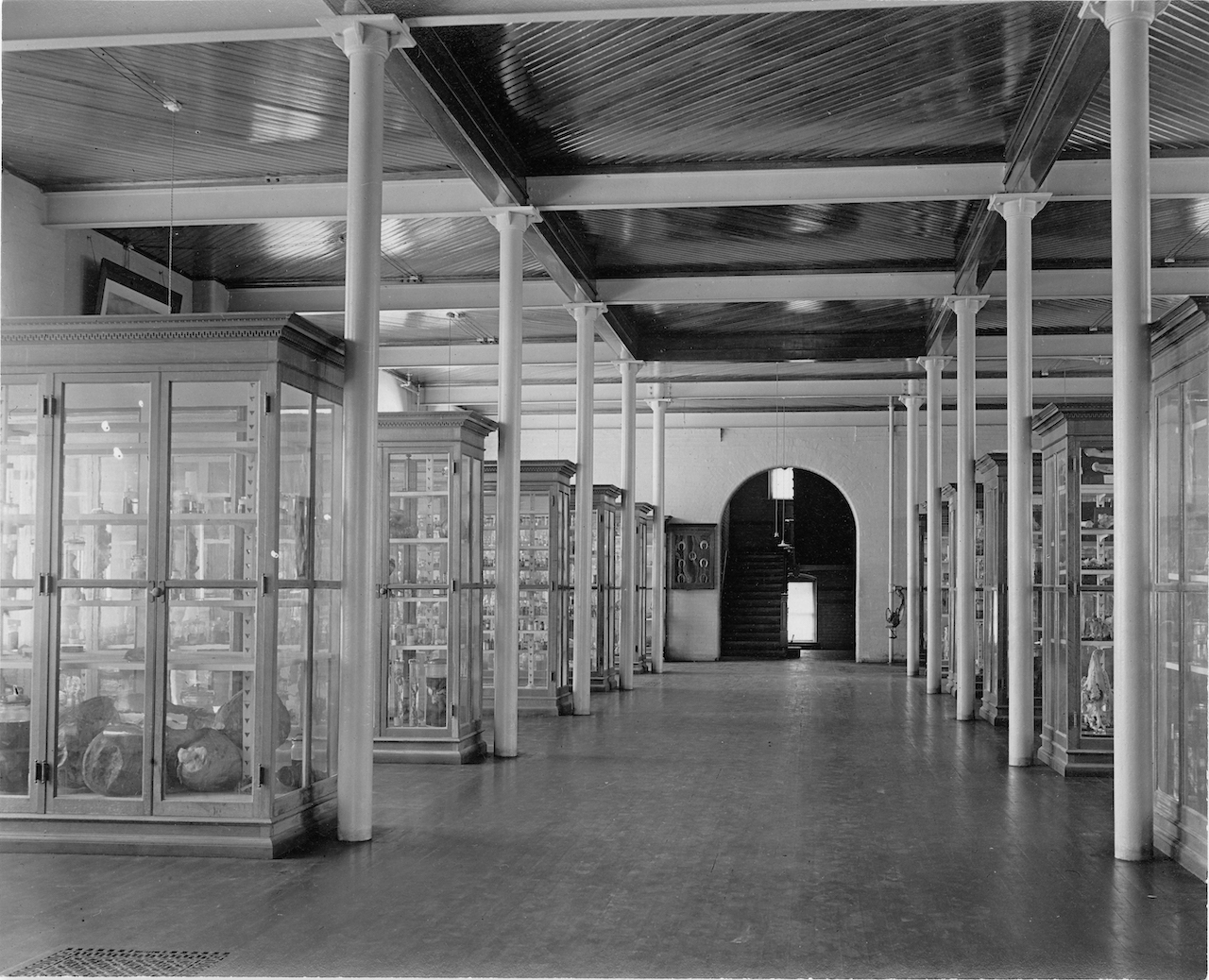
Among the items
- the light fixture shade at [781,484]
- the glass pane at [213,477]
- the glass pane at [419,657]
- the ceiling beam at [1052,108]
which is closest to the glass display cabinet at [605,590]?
the glass pane at [419,657]

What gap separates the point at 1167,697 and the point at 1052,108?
4.73m

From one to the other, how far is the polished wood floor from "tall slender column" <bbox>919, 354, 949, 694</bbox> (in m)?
7.60

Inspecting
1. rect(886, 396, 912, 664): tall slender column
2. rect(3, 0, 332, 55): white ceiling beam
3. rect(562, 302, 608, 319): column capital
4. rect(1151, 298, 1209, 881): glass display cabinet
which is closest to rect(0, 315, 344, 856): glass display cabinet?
rect(3, 0, 332, 55): white ceiling beam

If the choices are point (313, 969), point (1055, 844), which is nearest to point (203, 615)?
point (313, 969)

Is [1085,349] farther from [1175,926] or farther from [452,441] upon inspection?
[1175,926]

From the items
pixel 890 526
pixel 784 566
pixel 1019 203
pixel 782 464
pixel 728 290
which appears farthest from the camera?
pixel 784 566

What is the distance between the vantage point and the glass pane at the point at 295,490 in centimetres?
748

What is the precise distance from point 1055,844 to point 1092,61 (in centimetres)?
544

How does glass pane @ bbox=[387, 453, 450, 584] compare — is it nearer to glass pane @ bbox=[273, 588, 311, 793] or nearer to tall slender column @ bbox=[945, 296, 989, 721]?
glass pane @ bbox=[273, 588, 311, 793]

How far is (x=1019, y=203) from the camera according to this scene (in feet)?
37.5

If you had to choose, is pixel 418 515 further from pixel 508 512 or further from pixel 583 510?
pixel 583 510

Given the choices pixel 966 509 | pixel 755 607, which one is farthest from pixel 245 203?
pixel 755 607

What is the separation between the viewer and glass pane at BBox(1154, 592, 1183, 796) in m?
7.47

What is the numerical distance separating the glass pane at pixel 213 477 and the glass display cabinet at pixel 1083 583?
21.7 ft
